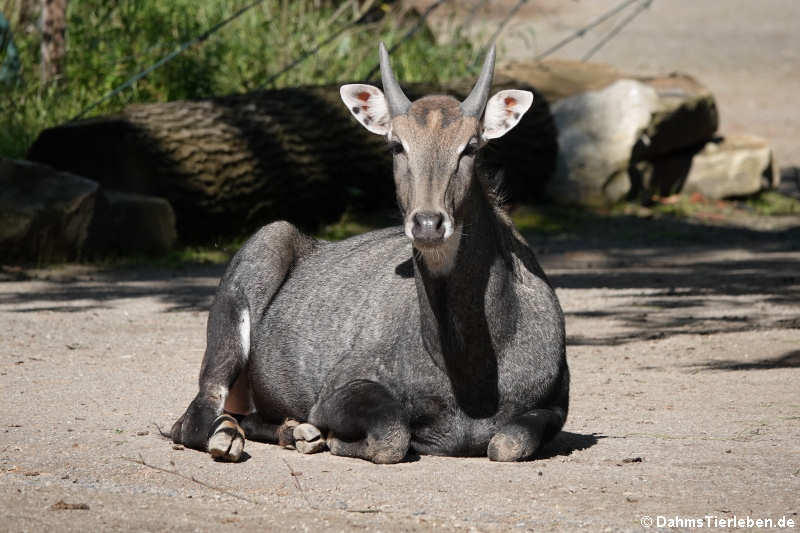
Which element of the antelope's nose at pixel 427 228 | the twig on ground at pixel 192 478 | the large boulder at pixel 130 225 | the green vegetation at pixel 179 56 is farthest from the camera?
the green vegetation at pixel 179 56

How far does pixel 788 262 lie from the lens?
11.3 meters

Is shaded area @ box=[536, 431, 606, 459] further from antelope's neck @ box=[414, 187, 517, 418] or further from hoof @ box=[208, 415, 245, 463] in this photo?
hoof @ box=[208, 415, 245, 463]

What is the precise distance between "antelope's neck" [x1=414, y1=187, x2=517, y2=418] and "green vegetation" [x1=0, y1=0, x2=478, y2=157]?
304 inches

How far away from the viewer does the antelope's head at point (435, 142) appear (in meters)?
4.75

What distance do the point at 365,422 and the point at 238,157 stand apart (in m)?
6.94

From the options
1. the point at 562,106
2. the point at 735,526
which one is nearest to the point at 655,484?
the point at 735,526

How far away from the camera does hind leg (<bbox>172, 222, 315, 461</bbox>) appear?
5.43m

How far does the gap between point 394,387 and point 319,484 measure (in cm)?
72

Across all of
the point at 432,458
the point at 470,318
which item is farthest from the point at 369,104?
the point at 432,458

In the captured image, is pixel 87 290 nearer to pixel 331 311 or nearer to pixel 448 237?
pixel 331 311

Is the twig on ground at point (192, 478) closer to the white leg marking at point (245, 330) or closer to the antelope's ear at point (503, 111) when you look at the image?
the white leg marking at point (245, 330)

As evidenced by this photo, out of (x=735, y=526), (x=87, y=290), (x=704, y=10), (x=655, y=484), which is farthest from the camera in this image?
(x=704, y=10)

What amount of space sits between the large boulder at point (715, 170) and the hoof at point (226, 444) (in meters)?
10.5

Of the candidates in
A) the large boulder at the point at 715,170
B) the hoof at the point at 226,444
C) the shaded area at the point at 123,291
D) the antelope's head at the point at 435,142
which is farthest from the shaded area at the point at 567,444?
the large boulder at the point at 715,170
